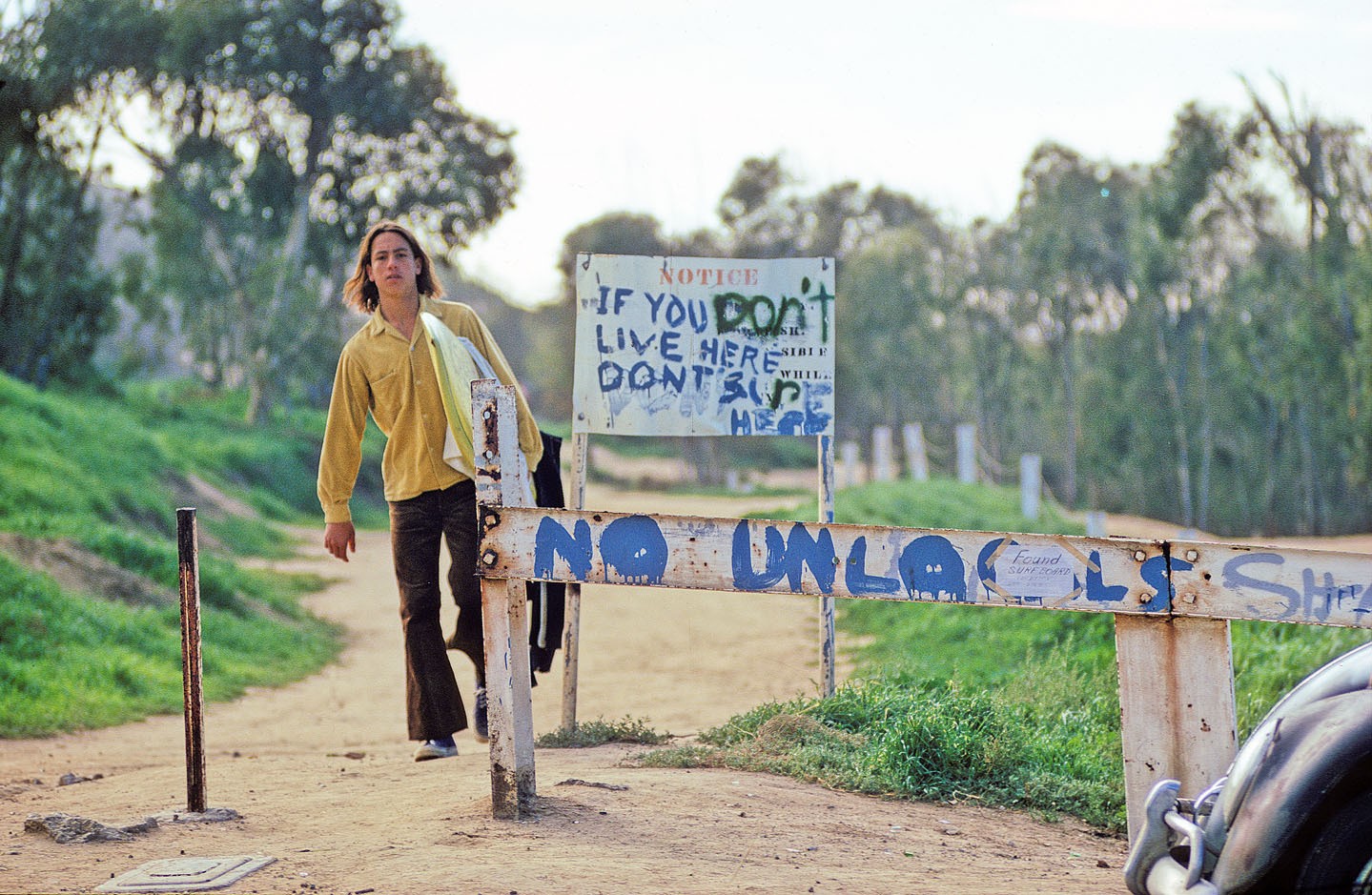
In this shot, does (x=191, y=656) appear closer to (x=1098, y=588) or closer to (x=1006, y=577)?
(x=1006, y=577)

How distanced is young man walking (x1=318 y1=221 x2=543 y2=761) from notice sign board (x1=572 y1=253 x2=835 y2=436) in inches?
37.5

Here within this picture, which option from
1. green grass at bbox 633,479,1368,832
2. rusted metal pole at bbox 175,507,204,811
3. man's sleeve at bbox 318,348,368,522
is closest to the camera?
rusted metal pole at bbox 175,507,204,811

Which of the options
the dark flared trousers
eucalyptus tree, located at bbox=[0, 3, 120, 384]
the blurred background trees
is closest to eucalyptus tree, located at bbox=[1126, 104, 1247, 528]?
the blurred background trees

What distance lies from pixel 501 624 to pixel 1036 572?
1571 millimetres

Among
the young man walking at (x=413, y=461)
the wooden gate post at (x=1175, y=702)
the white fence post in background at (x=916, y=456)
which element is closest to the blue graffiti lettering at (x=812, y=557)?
A: the wooden gate post at (x=1175, y=702)

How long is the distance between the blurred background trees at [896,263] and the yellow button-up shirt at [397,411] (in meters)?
18.7

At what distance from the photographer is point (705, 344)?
6.53m

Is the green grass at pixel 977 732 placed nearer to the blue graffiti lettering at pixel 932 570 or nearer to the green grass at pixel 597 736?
the green grass at pixel 597 736

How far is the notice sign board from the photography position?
6.48 meters

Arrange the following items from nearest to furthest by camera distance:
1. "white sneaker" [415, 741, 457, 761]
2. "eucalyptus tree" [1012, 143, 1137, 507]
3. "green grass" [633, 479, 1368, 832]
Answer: "green grass" [633, 479, 1368, 832] < "white sneaker" [415, 741, 457, 761] < "eucalyptus tree" [1012, 143, 1137, 507]

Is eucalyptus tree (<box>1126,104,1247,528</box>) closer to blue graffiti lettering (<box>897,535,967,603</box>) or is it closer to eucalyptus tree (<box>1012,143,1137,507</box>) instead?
eucalyptus tree (<box>1012,143,1137,507</box>)

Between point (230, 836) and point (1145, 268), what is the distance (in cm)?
3613

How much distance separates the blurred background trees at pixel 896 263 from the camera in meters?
30.2

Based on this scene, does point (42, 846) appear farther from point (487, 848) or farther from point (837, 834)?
point (837, 834)
